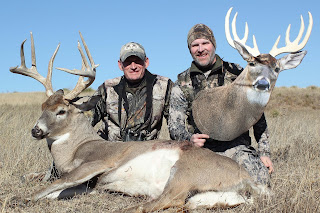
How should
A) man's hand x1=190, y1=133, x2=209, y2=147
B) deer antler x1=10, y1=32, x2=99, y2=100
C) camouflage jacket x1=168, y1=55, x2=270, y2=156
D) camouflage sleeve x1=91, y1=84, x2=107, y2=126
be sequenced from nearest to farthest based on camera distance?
man's hand x1=190, y1=133, x2=209, y2=147 < deer antler x1=10, y1=32, x2=99, y2=100 < camouflage jacket x1=168, y1=55, x2=270, y2=156 < camouflage sleeve x1=91, y1=84, x2=107, y2=126

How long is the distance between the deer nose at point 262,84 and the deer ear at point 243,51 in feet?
0.99

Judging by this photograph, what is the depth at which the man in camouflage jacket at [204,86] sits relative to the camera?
5.30 metres

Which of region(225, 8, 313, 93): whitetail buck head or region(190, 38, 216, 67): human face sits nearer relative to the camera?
region(225, 8, 313, 93): whitetail buck head

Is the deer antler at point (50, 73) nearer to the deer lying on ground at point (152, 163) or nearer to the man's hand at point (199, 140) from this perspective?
the deer lying on ground at point (152, 163)

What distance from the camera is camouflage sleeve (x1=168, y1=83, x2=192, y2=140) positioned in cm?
525

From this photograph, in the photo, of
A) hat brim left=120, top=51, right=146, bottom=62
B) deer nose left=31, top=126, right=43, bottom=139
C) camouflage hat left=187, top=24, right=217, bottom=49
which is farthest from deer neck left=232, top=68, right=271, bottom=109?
deer nose left=31, top=126, right=43, bottom=139

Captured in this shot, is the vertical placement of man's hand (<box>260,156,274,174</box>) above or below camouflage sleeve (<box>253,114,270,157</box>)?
below

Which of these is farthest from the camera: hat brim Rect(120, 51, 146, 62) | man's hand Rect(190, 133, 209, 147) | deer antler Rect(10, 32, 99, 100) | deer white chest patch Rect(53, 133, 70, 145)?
hat brim Rect(120, 51, 146, 62)

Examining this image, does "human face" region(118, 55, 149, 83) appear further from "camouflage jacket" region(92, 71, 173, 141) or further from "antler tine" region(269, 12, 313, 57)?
"antler tine" region(269, 12, 313, 57)

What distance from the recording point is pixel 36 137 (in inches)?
191

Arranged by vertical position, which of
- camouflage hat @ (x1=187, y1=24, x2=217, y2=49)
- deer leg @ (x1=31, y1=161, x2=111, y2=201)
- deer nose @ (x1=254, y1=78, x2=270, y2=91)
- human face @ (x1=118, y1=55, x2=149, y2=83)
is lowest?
deer leg @ (x1=31, y1=161, x2=111, y2=201)

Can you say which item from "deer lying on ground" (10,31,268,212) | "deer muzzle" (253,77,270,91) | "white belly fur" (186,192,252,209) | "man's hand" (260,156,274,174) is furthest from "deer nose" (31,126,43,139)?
"man's hand" (260,156,274,174)

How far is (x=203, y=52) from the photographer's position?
5492mm

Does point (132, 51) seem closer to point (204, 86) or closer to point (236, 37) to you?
point (204, 86)
